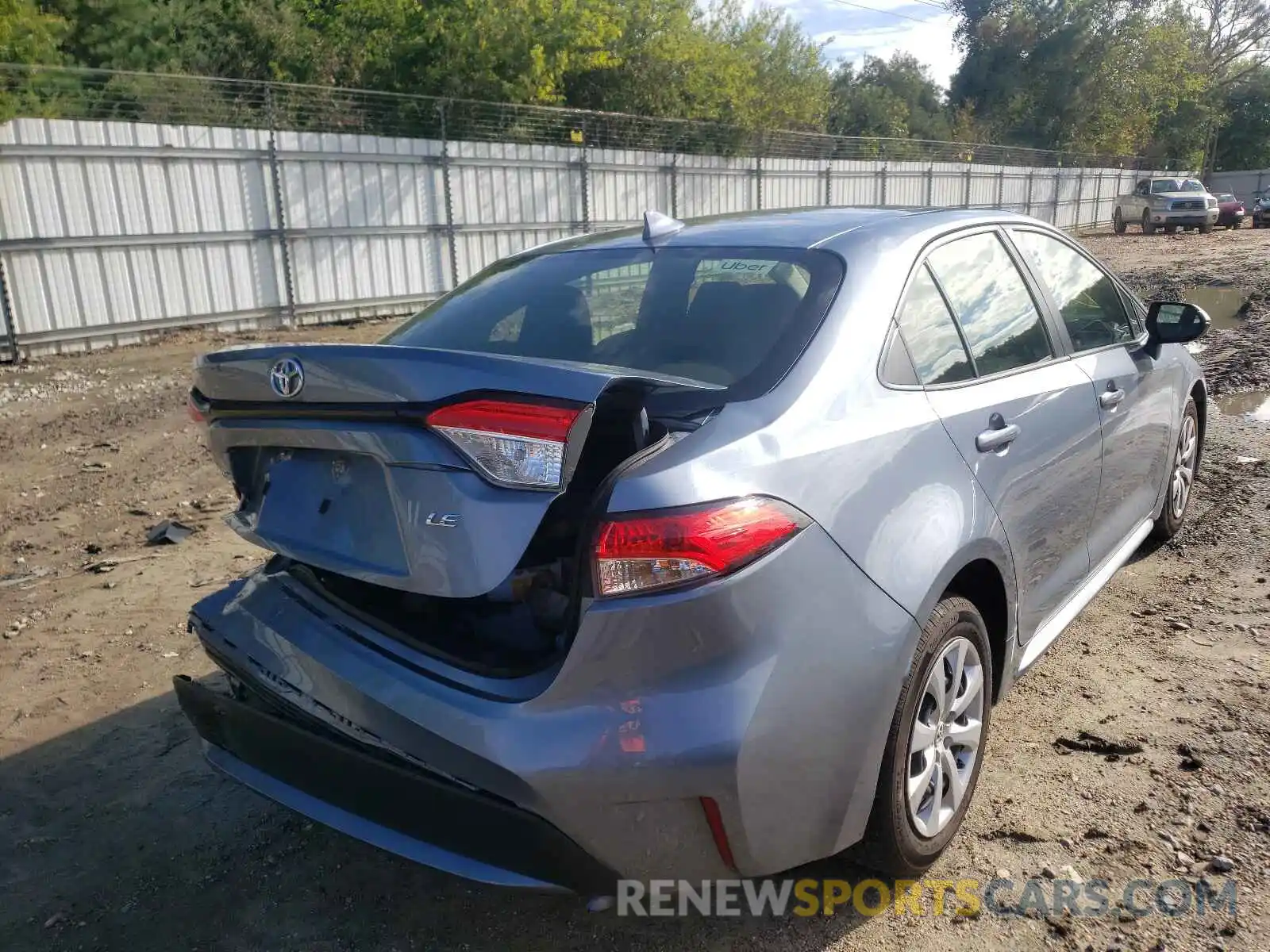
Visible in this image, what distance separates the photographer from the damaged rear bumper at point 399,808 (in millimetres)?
1998

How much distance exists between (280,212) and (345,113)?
250 cm

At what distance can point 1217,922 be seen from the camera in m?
2.34

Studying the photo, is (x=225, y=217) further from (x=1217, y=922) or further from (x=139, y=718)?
(x=1217, y=922)

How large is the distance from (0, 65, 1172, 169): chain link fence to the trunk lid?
10085 mm

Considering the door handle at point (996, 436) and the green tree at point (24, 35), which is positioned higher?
the green tree at point (24, 35)

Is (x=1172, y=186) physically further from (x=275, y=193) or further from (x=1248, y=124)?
(x=1248, y=124)

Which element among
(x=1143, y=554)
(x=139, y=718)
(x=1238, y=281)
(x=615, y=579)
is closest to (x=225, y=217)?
(x=139, y=718)

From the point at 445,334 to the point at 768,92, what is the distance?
1305 inches

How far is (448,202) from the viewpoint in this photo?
48.4 ft

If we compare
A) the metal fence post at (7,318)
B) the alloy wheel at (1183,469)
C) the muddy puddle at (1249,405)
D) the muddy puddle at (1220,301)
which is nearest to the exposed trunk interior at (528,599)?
the alloy wheel at (1183,469)

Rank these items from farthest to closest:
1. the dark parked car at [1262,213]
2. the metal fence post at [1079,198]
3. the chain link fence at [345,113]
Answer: the metal fence post at [1079,198], the dark parked car at [1262,213], the chain link fence at [345,113]

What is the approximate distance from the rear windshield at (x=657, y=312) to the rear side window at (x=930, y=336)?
246mm

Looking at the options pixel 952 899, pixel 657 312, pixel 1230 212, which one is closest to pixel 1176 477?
pixel 952 899

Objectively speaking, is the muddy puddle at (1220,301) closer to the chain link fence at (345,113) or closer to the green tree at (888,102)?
the chain link fence at (345,113)
